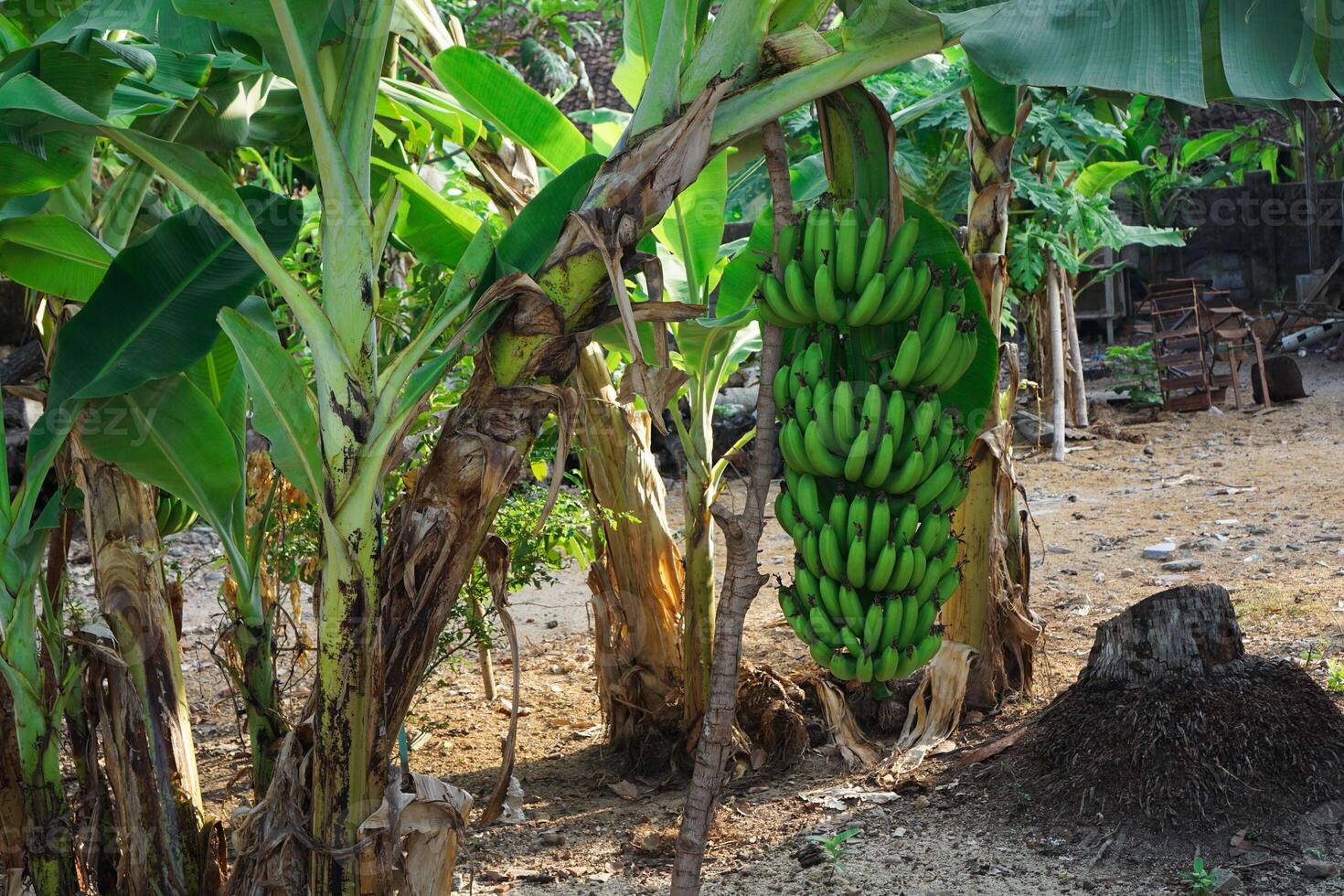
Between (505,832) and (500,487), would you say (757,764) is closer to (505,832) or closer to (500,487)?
(505,832)

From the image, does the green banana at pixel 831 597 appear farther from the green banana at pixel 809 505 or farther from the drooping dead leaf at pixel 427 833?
the drooping dead leaf at pixel 427 833

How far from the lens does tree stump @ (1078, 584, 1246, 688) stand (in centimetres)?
350

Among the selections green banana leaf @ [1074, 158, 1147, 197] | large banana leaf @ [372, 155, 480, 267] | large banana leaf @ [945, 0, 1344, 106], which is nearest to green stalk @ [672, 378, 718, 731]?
large banana leaf @ [372, 155, 480, 267]

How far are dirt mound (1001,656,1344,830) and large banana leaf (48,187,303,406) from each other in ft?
9.51

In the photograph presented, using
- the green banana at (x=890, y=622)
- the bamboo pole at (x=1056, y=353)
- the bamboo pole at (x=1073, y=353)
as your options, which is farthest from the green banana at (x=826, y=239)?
the bamboo pole at (x=1073, y=353)

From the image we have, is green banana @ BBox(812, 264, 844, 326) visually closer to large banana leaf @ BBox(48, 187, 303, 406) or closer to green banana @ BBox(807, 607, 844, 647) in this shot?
green banana @ BBox(807, 607, 844, 647)

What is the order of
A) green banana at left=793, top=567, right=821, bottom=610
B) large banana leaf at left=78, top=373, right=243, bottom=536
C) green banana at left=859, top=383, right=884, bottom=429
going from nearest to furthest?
green banana at left=859, top=383, right=884, bottom=429, green banana at left=793, top=567, right=821, bottom=610, large banana leaf at left=78, top=373, right=243, bottom=536

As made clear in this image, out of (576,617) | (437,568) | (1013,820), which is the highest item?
(437,568)

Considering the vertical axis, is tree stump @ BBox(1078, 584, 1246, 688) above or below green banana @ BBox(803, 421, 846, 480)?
below

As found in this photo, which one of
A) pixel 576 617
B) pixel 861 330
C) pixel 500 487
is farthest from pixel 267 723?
pixel 576 617

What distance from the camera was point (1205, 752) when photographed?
10.9ft

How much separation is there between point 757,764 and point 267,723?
195 centimetres

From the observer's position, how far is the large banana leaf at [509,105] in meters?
2.83

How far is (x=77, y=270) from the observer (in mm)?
2740
